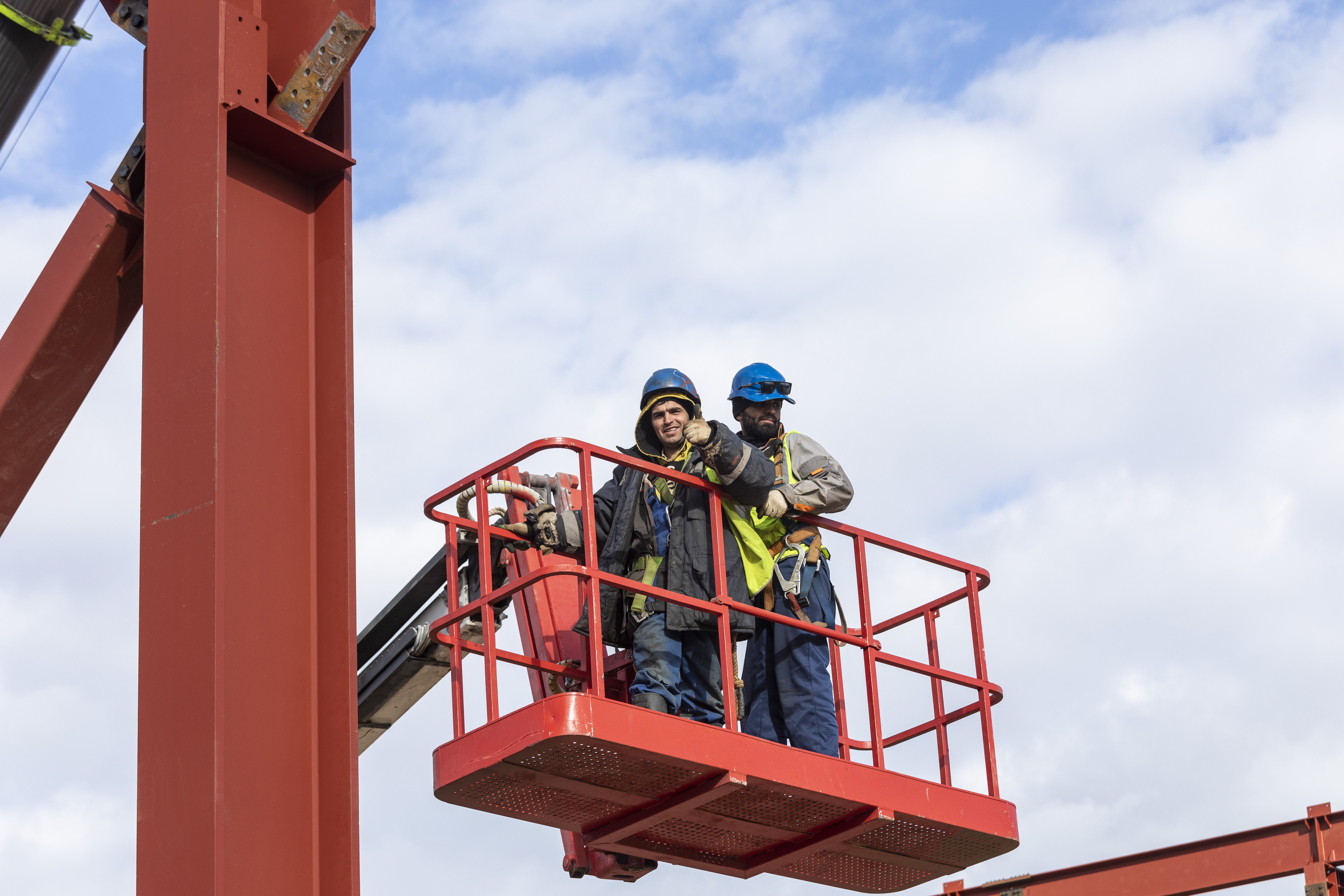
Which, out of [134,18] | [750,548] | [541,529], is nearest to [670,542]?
[750,548]

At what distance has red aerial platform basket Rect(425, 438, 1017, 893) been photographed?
7793 mm

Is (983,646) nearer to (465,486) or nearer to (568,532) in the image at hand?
(568,532)

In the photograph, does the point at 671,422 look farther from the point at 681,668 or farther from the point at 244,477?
the point at 244,477

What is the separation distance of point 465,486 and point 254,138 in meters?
3.03

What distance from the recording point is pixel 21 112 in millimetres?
8055

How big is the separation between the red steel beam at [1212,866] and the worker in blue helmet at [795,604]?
9.12 ft

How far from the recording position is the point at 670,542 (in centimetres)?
859

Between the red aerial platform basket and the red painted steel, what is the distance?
79.9 inches

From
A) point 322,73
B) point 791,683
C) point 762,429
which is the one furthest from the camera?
point 762,429

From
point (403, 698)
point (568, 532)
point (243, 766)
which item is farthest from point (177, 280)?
point (403, 698)

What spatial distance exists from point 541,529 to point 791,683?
1.52m

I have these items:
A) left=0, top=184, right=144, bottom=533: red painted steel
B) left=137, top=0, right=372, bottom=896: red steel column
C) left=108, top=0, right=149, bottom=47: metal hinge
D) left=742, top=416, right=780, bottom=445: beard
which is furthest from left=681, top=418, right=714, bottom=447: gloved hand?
left=108, top=0, right=149, bottom=47: metal hinge

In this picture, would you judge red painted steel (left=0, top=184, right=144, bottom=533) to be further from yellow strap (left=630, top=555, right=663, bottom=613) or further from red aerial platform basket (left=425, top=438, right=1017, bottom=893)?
yellow strap (left=630, top=555, right=663, bottom=613)

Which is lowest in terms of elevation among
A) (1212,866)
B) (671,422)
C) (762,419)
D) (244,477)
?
(1212,866)
